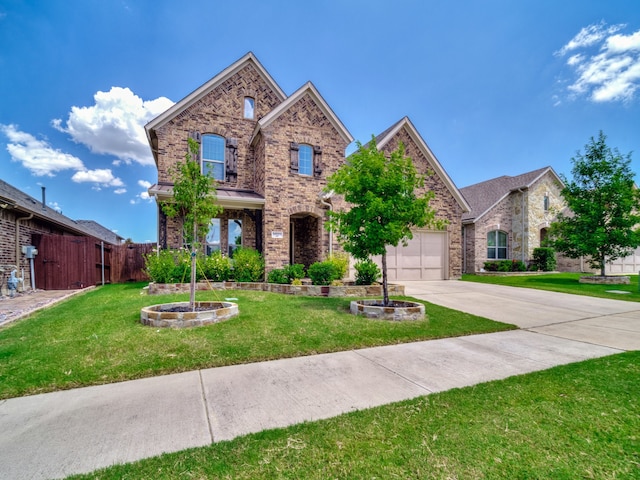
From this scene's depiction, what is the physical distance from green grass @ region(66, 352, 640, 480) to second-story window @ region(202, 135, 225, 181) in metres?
12.8

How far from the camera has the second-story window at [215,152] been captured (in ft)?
45.0

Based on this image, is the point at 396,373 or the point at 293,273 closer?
the point at 396,373

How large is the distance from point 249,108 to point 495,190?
59.3 feet

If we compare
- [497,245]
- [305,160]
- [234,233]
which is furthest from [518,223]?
[234,233]

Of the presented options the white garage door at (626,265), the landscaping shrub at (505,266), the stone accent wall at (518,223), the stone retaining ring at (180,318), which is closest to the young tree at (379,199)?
the stone retaining ring at (180,318)

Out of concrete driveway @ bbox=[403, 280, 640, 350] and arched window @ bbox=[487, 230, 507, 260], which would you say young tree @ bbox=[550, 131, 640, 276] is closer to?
arched window @ bbox=[487, 230, 507, 260]

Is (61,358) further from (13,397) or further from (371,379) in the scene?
(371,379)

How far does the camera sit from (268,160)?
40.7 feet

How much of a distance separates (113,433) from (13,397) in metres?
1.72

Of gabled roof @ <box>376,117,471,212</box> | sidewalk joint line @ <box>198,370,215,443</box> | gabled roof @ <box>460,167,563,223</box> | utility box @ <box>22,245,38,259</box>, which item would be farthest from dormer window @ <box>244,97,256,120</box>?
gabled roof @ <box>460,167,563,223</box>

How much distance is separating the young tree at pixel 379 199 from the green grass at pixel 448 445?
4.26 meters

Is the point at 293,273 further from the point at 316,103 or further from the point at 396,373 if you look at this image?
the point at 316,103

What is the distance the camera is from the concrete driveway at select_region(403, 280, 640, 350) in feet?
19.2

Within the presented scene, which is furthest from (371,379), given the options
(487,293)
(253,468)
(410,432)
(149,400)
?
(487,293)
